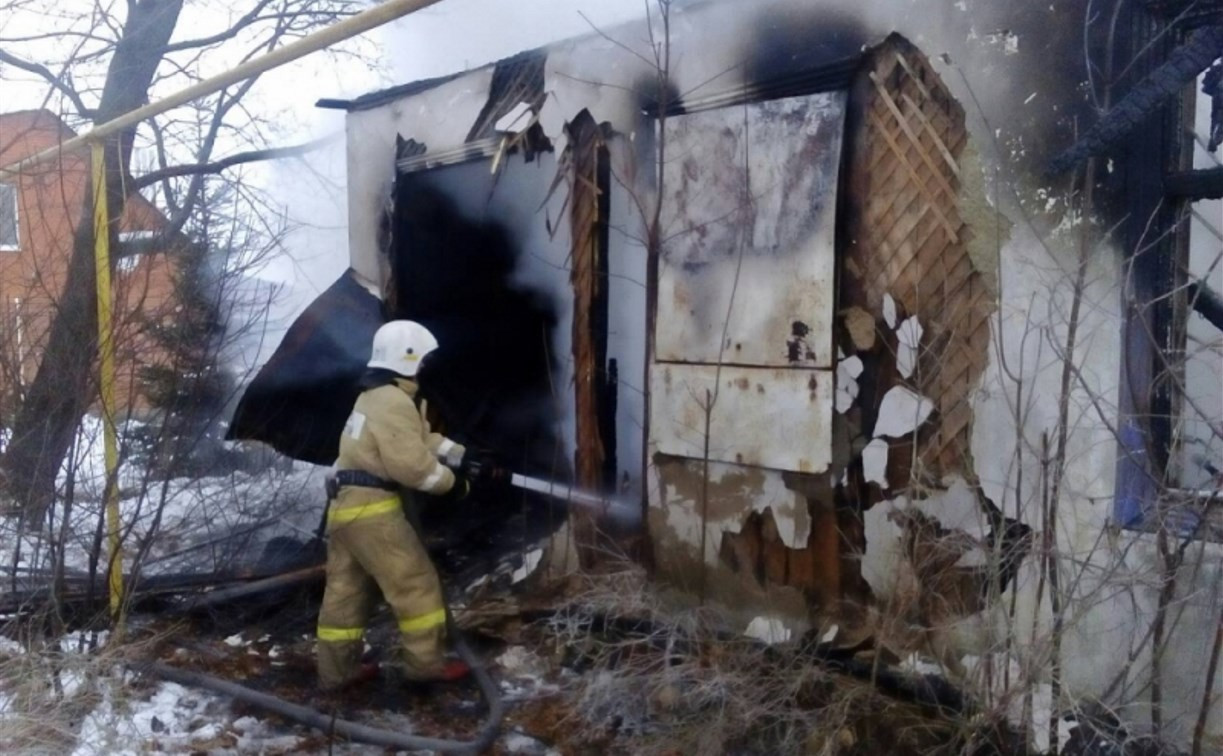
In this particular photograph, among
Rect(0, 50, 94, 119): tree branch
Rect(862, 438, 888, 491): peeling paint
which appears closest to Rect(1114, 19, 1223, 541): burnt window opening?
Rect(862, 438, 888, 491): peeling paint

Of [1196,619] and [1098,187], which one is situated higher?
[1098,187]

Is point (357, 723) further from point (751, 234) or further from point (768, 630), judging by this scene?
point (751, 234)

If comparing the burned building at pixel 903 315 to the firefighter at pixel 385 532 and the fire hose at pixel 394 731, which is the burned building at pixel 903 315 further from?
the firefighter at pixel 385 532

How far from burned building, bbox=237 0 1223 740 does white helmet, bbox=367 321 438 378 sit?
1095 mm

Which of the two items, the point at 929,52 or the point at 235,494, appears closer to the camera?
the point at 929,52

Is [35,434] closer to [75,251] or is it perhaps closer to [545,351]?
[75,251]

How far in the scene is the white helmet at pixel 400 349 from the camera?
527 cm

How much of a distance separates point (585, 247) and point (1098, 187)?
2.86 metres

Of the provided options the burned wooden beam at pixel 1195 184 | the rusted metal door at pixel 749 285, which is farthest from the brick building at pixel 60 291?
the burned wooden beam at pixel 1195 184

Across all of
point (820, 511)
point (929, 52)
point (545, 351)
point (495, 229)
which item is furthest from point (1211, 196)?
point (495, 229)

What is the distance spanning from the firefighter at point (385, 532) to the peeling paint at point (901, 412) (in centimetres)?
200

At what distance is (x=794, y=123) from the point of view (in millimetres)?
4859

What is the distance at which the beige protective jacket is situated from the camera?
5.04 meters

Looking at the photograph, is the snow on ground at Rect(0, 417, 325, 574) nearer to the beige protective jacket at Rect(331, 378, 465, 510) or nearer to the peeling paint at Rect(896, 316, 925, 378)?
the beige protective jacket at Rect(331, 378, 465, 510)
